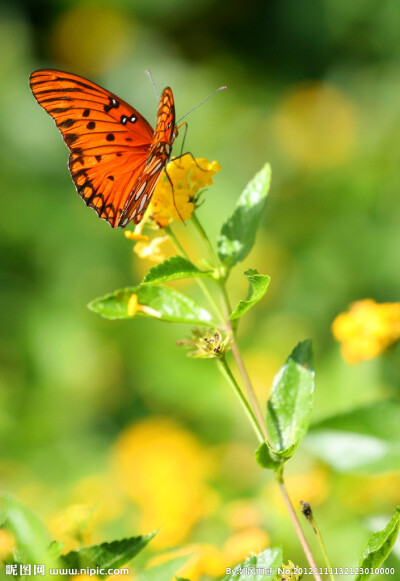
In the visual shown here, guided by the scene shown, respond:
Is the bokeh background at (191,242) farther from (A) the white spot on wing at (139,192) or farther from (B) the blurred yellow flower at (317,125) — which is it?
(A) the white spot on wing at (139,192)

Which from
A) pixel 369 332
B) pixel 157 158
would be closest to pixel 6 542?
pixel 157 158

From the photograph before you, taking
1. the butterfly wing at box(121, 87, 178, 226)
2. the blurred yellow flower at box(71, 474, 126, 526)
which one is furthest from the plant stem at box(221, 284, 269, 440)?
the blurred yellow flower at box(71, 474, 126, 526)

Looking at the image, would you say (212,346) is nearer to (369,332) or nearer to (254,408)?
(254,408)

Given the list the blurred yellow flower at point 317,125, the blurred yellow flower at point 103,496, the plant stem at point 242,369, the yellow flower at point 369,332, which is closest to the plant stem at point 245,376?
the plant stem at point 242,369

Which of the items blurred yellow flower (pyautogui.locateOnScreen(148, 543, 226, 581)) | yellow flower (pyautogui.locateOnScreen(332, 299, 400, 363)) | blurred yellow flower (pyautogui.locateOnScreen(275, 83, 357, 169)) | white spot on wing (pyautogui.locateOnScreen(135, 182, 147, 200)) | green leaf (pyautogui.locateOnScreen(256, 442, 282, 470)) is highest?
blurred yellow flower (pyautogui.locateOnScreen(275, 83, 357, 169))

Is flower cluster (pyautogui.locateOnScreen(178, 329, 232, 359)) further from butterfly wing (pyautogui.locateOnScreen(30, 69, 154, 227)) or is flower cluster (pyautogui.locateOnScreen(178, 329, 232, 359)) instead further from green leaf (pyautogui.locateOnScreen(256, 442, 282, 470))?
butterfly wing (pyautogui.locateOnScreen(30, 69, 154, 227))
